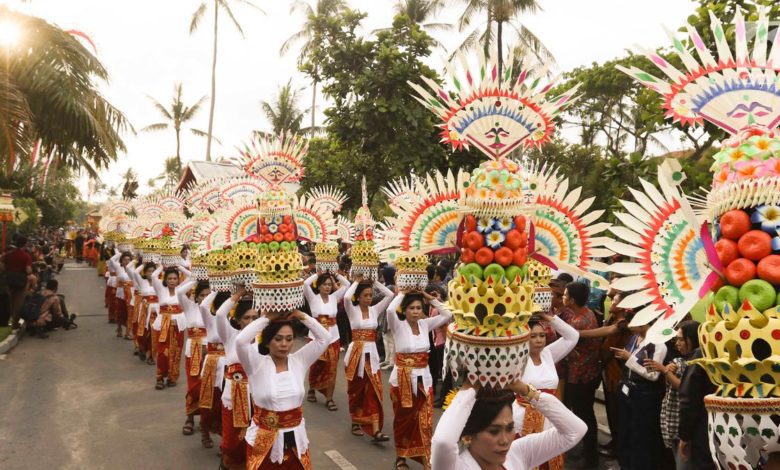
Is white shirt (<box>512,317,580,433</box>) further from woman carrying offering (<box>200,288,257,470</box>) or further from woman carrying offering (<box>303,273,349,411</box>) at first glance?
woman carrying offering (<box>303,273,349,411</box>)

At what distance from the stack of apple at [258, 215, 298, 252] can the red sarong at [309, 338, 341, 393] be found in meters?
3.28

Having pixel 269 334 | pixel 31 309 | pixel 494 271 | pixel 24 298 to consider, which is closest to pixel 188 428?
pixel 269 334

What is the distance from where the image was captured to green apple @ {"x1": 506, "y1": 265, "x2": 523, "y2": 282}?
8.59ft

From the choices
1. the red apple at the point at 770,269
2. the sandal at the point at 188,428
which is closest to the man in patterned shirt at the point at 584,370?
the red apple at the point at 770,269

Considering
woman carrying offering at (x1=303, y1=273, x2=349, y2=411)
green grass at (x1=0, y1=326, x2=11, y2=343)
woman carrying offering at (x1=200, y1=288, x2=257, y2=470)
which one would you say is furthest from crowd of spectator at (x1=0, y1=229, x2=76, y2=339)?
woman carrying offering at (x1=200, y1=288, x2=257, y2=470)

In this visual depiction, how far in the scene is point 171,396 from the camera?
8.22m

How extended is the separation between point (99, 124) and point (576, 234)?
9.29m

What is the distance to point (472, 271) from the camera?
104 inches

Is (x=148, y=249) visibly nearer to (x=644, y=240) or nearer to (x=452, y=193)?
(x=452, y=193)

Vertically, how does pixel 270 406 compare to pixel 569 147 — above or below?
below

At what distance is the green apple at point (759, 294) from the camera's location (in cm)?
184

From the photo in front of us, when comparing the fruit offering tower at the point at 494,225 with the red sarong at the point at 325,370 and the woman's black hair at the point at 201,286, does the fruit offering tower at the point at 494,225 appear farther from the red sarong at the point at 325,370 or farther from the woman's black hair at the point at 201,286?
the red sarong at the point at 325,370

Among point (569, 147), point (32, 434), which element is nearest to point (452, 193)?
point (32, 434)

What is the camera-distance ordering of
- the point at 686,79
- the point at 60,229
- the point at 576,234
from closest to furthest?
the point at 686,79, the point at 576,234, the point at 60,229
